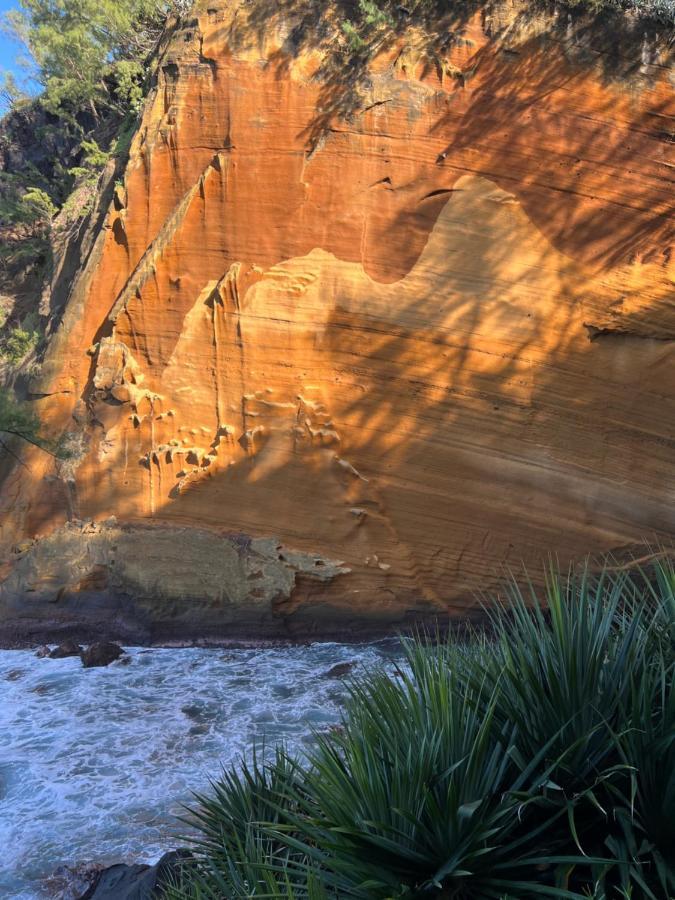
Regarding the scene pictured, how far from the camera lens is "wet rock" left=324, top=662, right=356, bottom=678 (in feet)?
25.3

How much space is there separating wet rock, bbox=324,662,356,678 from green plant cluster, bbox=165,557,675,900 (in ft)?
14.9

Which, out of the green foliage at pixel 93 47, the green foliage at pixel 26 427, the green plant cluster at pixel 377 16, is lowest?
the green foliage at pixel 26 427

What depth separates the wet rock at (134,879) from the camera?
146 inches

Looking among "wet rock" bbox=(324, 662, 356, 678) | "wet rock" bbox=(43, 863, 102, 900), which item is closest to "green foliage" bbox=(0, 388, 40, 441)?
"wet rock" bbox=(324, 662, 356, 678)

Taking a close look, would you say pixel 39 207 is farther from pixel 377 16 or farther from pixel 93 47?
pixel 377 16

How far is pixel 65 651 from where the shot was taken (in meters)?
8.68

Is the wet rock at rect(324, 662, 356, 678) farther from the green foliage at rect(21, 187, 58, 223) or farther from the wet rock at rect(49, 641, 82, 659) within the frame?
the green foliage at rect(21, 187, 58, 223)

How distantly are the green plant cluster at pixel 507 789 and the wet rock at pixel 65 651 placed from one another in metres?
6.00

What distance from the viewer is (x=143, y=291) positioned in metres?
9.20

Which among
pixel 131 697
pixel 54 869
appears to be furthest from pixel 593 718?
pixel 131 697

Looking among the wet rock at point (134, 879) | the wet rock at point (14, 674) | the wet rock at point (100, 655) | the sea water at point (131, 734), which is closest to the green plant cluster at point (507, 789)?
the wet rock at point (134, 879)

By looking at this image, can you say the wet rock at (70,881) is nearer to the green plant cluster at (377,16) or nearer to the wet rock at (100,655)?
the wet rock at (100,655)

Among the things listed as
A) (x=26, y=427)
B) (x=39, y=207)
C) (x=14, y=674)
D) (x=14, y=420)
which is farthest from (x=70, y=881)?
(x=39, y=207)

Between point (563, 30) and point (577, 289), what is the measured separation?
2.72m
